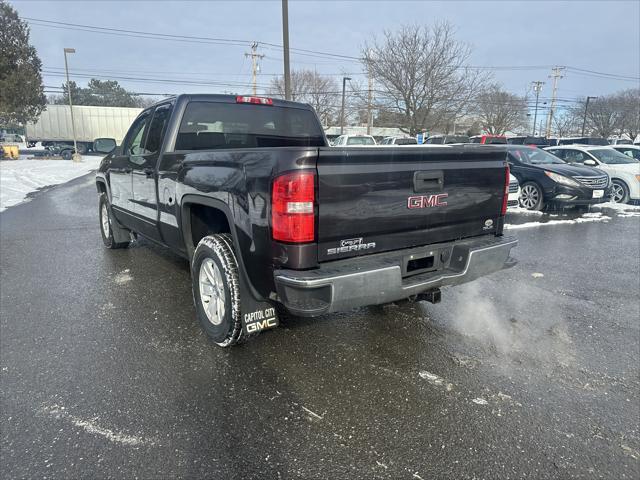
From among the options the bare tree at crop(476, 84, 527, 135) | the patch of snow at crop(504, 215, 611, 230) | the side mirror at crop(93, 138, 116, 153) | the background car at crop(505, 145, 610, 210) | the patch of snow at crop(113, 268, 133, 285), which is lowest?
the patch of snow at crop(504, 215, 611, 230)

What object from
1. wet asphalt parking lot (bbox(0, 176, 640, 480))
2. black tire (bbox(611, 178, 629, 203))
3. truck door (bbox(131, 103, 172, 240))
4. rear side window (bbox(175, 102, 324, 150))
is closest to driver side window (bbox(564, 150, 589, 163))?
black tire (bbox(611, 178, 629, 203))

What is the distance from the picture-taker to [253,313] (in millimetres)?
3166

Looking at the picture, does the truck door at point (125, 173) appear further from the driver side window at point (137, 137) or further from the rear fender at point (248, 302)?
the rear fender at point (248, 302)

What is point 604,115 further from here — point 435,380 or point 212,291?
point 212,291

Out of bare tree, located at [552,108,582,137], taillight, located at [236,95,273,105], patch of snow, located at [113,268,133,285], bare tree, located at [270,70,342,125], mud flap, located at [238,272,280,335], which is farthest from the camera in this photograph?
bare tree, located at [552,108,582,137]

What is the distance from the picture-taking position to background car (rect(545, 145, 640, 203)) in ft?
39.4

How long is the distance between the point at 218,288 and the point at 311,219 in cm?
118

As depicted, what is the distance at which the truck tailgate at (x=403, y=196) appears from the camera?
267 centimetres

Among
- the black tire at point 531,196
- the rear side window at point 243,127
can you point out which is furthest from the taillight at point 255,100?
the black tire at point 531,196

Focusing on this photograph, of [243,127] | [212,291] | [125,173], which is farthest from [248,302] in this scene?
[125,173]

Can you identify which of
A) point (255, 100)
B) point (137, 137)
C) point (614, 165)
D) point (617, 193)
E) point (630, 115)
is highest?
point (630, 115)

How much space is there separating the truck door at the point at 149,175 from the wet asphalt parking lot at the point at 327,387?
0.76 metres

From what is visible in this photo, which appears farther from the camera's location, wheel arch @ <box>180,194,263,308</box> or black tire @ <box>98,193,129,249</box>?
black tire @ <box>98,193,129,249</box>

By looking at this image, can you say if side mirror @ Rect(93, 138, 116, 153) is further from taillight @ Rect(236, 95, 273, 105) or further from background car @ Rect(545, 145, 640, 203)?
background car @ Rect(545, 145, 640, 203)
